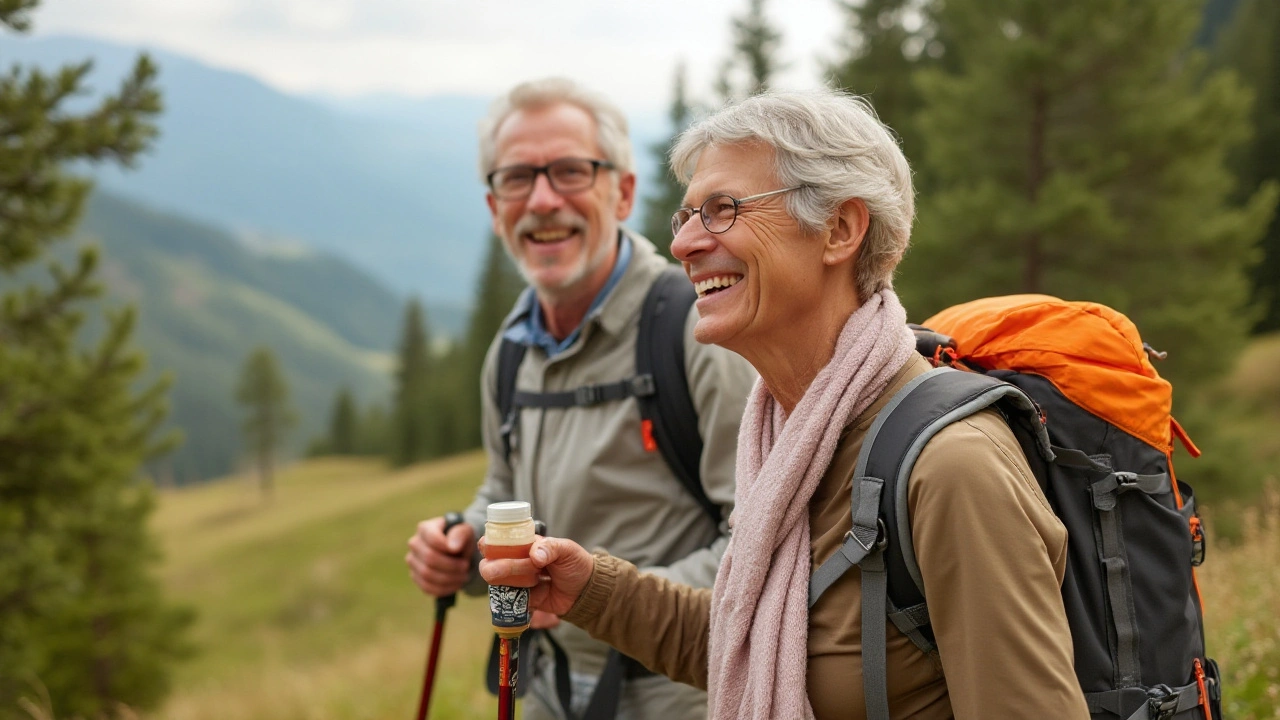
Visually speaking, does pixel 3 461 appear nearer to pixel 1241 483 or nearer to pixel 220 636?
pixel 1241 483

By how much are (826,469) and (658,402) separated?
1.07m

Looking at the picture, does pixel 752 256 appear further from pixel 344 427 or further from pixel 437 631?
pixel 344 427

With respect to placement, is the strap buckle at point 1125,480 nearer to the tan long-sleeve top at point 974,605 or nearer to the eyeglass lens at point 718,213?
the tan long-sleeve top at point 974,605

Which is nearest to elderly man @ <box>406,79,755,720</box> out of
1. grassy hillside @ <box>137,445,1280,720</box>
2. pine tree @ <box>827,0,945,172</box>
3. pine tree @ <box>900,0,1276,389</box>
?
grassy hillside @ <box>137,445,1280,720</box>

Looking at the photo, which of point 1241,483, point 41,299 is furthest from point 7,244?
point 1241,483

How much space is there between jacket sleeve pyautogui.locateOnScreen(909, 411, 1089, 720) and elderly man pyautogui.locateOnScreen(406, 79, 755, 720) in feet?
3.97

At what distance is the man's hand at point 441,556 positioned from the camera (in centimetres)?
323

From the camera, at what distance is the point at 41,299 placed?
941 cm

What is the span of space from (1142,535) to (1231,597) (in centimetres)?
335

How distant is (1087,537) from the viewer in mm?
1872

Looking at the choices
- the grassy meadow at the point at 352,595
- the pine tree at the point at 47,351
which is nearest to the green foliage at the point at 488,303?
the grassy meadow at the point at 352,595

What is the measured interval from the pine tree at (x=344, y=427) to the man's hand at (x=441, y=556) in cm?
7792

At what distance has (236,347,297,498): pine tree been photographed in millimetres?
66625

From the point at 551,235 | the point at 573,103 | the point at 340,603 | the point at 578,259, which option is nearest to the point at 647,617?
the point at 578,259
